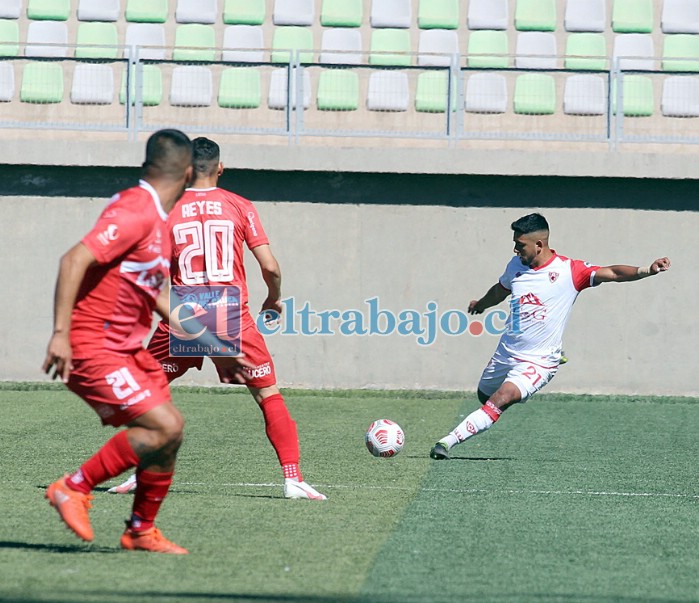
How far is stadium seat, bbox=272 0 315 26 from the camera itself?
18.5 m

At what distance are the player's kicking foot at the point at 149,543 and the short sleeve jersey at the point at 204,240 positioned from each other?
7.17ft

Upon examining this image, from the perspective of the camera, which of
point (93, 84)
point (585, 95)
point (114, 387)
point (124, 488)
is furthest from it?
point (585, 95)

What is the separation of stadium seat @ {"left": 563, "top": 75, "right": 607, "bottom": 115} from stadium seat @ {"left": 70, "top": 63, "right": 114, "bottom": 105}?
5497 millimetres

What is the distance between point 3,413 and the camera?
11.9 meters

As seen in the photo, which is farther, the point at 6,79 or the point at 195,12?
the point at 195,12

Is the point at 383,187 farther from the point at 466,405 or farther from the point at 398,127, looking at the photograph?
the point at 466,405

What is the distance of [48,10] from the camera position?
18562mm

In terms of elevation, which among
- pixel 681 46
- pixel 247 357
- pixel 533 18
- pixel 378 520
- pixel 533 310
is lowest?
pixel 378 520

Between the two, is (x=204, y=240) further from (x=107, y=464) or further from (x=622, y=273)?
(x=622, y=273)

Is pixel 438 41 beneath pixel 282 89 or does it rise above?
above

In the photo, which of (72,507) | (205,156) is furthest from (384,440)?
(72,507)

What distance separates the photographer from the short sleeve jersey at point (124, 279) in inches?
203

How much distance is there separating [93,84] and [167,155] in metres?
10.3

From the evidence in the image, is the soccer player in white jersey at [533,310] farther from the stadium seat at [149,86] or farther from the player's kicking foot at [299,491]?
the stadium seat at [149,86]
